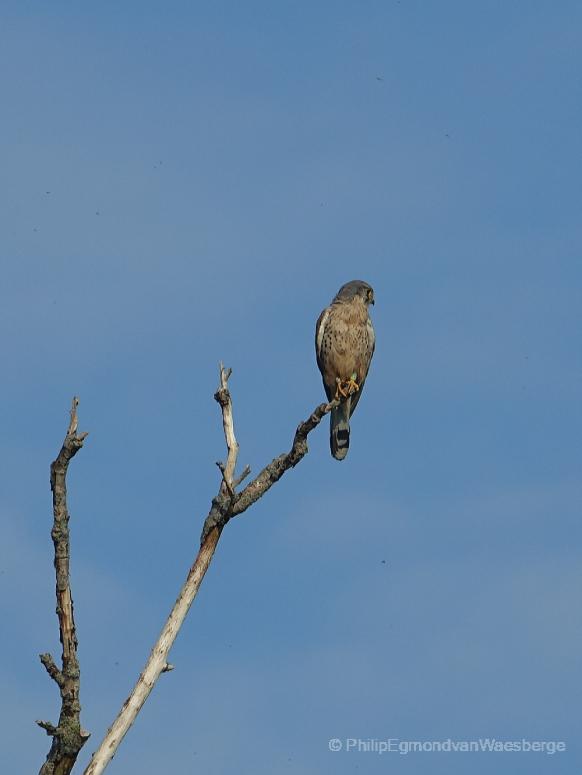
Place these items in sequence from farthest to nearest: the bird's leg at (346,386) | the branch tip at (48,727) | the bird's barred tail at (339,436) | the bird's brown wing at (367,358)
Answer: the bird's brown wing at (367,358)
the bird's leg at (346,386)
the bird's barred tail at (339,436)
the branch tip at (48,727)

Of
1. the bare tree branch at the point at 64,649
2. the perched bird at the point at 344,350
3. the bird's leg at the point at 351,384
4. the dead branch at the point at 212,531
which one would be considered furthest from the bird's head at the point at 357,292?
the bare tree branch at the point at 64,649

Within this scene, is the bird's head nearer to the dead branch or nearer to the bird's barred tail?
the bird's barred tail

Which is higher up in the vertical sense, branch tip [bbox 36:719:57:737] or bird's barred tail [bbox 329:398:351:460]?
bird's barred tail [bbox 329:398:351:460]

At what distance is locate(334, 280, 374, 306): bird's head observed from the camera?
491 inches

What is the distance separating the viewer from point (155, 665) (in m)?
7.39

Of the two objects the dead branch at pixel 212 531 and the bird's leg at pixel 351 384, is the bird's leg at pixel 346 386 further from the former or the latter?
the dead branch at pixel 212 531

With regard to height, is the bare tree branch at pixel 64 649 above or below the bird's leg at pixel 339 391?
below

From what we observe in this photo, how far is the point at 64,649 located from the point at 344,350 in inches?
222

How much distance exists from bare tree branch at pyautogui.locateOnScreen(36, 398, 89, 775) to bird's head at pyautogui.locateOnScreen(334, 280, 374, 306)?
18.1 feet

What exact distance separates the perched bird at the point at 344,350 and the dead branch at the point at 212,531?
3.01m

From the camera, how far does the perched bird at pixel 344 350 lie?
40.0 feet

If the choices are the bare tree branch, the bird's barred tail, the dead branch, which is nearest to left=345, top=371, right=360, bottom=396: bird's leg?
the bird's barred tail

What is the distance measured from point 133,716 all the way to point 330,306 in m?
6.10

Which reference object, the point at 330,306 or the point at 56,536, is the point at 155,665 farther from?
the point at 330,306
